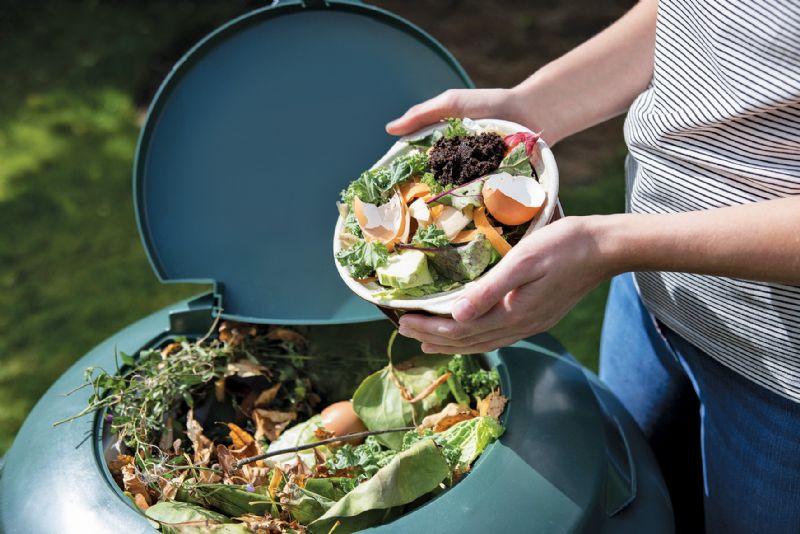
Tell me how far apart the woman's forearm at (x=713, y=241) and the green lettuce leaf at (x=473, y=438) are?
0.96 ft

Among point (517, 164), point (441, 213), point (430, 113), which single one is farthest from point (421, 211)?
point (430, 113)

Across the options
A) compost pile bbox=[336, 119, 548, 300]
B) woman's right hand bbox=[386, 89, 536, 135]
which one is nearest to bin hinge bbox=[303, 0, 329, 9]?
woman's right hand bbox=[386, 89, 536, 135]

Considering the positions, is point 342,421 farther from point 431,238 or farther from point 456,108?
point 456,108

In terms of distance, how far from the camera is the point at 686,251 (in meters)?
0.93

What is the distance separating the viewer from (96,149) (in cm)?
312

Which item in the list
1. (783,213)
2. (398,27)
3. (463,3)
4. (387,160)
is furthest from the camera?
(463,3)

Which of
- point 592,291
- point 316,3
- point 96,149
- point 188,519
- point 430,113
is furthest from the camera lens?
point 96,149

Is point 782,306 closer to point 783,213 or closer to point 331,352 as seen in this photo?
point 783,213

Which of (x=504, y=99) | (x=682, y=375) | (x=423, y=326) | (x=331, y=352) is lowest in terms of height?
(x=682, y=375)

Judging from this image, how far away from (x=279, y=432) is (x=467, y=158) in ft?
1.86

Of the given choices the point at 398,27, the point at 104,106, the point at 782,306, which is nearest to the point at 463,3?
the point at 104,106

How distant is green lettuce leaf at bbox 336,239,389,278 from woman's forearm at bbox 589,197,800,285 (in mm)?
270

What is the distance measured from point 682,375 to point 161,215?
Answer: 0.94m

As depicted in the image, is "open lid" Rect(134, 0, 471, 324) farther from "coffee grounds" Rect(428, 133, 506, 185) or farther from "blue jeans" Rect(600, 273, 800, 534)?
"blue jeans" Rect(600, 273, 800, 534)
